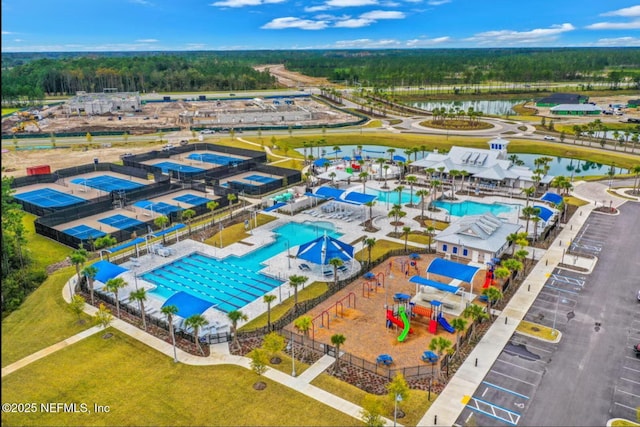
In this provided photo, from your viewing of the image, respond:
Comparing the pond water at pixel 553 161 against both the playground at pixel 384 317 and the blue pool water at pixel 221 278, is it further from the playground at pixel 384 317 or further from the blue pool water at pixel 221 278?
the playground at pixel 384 317

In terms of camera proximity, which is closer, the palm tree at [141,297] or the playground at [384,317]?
the playground at [384,317]

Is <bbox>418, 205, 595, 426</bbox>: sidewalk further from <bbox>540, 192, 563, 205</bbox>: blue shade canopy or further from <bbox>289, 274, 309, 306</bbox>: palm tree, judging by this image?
<bbox>289, 274, 309, 306</bbox>: palm tree

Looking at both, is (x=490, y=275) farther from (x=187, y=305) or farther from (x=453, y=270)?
(x=187, y=305)

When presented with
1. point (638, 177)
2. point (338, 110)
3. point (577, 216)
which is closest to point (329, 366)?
point (577, 216)

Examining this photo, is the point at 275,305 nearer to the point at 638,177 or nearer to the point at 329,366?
the point at 329,366

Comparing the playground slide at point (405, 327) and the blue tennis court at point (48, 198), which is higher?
the blue tennis court at point (48, 198)

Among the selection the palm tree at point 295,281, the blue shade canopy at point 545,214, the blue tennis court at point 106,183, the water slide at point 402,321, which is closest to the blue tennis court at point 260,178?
the blue tennis court at point 106,183

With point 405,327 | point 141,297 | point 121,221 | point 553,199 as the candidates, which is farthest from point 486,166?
point 141,297
